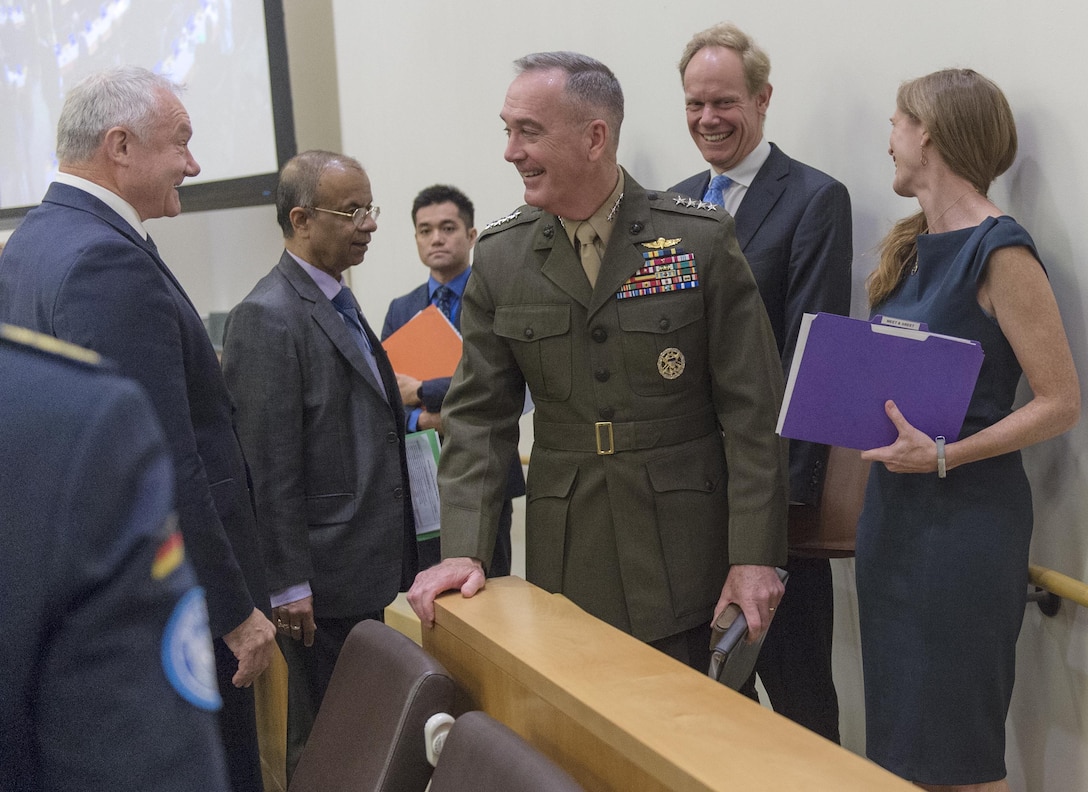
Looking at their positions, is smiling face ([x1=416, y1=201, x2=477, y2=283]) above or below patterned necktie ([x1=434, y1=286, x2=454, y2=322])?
Result: above

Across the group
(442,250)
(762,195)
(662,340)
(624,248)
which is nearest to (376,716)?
(662,340)

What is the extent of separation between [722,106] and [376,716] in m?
1.72

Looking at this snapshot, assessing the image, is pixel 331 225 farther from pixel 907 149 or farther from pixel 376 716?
pixel 376 716

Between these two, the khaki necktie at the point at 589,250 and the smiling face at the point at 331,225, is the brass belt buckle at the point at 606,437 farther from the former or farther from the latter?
the smiling face at the point at 331,225

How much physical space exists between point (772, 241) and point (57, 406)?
2145mm

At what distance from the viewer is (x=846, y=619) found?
2.95 metres

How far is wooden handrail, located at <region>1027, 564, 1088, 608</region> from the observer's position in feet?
6.82

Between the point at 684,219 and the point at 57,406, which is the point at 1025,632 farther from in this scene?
the point at 57,406

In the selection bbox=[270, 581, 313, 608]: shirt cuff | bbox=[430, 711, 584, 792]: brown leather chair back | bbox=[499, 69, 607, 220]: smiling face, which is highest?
bbox=[499, 69, 607, 220]: smiling face

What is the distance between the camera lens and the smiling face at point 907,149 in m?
2.16

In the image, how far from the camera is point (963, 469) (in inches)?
81.7

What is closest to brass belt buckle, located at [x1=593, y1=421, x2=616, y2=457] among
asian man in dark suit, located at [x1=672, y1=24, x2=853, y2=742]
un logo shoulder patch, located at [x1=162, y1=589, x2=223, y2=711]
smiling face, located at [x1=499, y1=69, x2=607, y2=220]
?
smiling face, located at [x1=499, y1=69, x2=607, y2=220]

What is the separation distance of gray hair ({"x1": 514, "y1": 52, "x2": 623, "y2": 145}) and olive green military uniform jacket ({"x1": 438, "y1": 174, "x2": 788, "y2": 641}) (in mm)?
163

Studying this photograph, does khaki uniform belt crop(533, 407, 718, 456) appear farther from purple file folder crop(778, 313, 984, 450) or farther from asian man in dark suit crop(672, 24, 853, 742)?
asian man in dark suit crop(672, 24, 853, 742)
